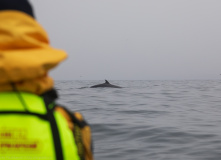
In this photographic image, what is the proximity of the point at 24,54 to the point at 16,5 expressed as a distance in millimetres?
540

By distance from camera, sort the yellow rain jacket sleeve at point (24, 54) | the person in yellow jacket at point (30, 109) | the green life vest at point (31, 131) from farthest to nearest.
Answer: the green life vest at point (31, 131) < the person in yellow jacket at point (30, 109) < the yellow rain jacket sleeve at point (24, 54)

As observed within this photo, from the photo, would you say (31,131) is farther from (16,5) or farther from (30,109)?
(16,5)

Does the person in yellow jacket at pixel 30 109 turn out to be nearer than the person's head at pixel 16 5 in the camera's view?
Yes

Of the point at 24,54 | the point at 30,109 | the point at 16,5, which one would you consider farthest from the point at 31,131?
the point at 16,5

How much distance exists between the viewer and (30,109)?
108 inches

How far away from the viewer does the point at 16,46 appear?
2562 mm

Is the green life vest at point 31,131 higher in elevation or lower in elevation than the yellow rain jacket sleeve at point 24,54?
lower

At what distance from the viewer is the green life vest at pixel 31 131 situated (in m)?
2.73


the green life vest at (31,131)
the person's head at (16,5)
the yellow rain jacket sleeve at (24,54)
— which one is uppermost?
the person's head at (16,5)

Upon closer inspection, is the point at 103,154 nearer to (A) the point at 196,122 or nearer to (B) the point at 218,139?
(B) the point at 218,139

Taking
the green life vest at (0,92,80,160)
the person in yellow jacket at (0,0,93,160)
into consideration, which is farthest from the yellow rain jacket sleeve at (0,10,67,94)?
the green life vest at (0,92,80,160)

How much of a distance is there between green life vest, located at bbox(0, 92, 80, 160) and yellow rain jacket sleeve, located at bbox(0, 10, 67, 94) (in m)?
0.11

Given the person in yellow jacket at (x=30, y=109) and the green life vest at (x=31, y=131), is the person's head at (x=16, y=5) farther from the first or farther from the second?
the green life vest at (x=31, y=131)

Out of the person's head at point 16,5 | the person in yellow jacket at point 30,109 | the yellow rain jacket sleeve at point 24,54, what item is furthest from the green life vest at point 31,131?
the person's head at point 16,5
